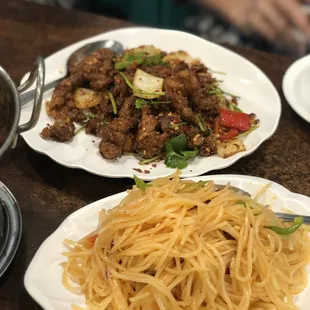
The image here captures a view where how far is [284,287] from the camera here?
4.47 ft

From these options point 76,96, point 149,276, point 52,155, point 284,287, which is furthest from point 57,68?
point 284,287

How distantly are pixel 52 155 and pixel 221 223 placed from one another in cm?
77

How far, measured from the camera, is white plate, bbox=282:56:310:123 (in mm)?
2197

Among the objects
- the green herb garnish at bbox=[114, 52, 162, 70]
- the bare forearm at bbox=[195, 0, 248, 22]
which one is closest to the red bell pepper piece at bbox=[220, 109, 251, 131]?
the green herb garnish at bbox=[114, 52, 162, 70]

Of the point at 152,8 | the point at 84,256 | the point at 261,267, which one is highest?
the point at 261,267

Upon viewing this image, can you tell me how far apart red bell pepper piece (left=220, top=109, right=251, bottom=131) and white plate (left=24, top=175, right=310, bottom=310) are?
1.38ft

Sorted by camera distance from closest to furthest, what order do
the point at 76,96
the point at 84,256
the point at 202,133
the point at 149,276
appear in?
the point at 149,276, the point at 84,256, the point at 202,133, the point at 76,96

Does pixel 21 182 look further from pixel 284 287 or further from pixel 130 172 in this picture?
pixel 284 287

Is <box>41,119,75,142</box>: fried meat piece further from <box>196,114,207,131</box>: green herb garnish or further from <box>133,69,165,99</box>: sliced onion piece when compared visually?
<box>196,114,207,131</box>: green herb garnish

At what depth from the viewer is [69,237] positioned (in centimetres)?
Result: 148

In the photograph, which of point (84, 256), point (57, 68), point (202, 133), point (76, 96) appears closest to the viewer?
point (84, 256)

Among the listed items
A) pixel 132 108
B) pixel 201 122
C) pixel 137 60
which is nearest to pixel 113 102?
pixel 132 108

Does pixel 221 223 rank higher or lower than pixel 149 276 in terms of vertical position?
higher

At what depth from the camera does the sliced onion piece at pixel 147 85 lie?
1.97 m
